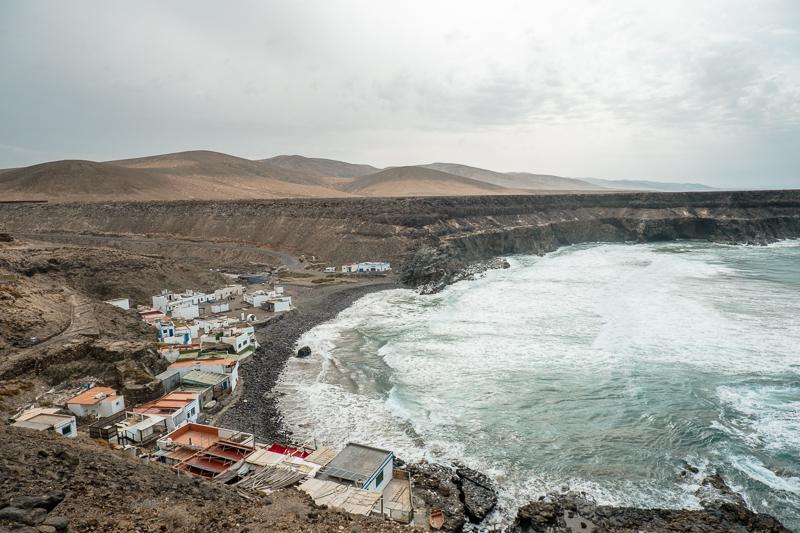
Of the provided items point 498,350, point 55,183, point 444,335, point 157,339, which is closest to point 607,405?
point 498,350


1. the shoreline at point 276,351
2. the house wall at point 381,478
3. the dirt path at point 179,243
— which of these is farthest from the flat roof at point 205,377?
the dirt path at point 179,243

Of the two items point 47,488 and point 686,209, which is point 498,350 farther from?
point 686,209

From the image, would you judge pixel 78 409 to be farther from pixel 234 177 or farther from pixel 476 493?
pixel 234 177

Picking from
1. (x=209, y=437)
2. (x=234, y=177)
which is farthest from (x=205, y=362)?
(x=234, y=177)

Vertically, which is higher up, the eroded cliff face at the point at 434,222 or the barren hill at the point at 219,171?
the barren hill at the point at 219,171

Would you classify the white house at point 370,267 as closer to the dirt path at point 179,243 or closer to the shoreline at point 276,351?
the shoreline at point 276,351

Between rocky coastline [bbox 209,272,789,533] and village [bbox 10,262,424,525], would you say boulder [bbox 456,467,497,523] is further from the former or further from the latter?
village [bbox 10,262,424,525]
